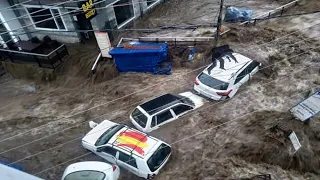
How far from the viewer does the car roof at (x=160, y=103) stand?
11.3 metres

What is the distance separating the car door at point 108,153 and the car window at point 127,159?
28cm

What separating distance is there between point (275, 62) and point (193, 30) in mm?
5119

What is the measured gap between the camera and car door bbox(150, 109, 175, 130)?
11.1 meters

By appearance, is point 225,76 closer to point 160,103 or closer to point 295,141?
point 160,103

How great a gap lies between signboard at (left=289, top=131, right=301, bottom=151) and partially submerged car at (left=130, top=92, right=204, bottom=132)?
3724 millimetres

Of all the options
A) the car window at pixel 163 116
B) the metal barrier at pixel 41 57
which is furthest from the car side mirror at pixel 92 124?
the metal barrier at pixel 41 57

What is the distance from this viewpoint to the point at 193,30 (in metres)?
16.7

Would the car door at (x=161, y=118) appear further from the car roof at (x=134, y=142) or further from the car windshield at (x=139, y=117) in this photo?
the car roof at (x=134, y=142)

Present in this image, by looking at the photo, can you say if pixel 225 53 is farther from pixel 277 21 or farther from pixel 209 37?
pixel 277 21

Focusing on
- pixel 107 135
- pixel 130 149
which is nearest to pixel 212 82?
pixel 130 149

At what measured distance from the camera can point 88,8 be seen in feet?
47.4

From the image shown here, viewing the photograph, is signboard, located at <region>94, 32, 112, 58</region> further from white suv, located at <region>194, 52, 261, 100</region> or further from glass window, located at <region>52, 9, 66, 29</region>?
white suv, located at <region>194, 52, 261, 100</region>

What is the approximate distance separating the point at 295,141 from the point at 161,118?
4778 mm

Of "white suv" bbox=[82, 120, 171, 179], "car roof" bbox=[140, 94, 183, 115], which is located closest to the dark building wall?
"car roof" bbox=[140, 94, 183, 115]
